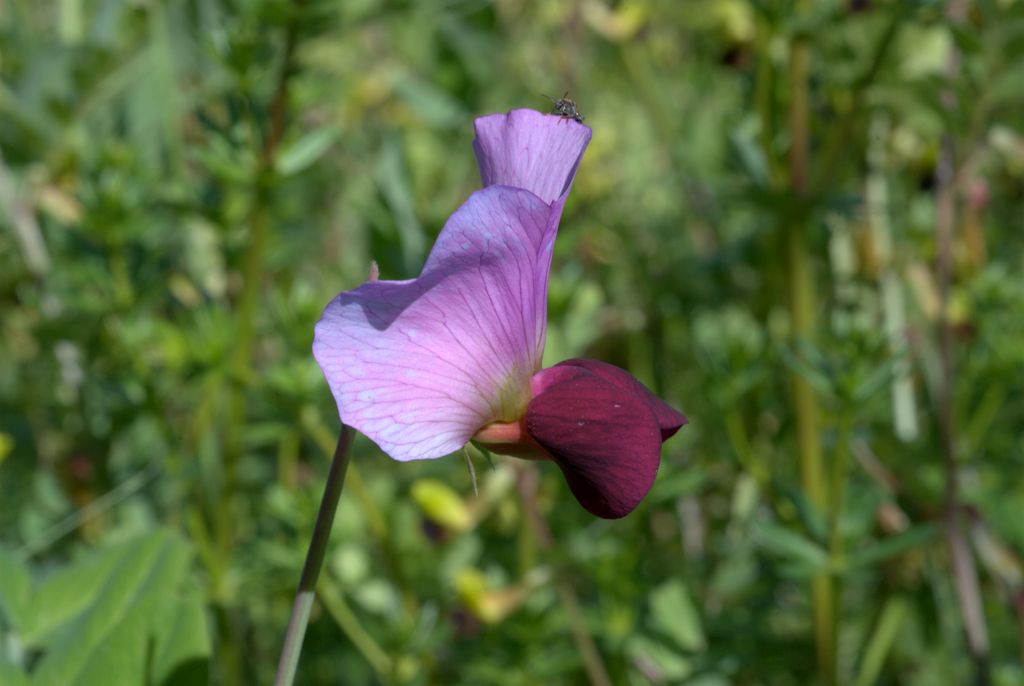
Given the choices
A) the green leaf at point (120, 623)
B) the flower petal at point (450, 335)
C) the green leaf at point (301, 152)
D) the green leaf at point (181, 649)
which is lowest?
the green leaf at point (181, 649)

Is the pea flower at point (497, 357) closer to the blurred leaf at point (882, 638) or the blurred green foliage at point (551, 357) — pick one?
the blurred green foliage at point (551, 357)

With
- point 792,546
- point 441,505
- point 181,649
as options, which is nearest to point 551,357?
point 441,505

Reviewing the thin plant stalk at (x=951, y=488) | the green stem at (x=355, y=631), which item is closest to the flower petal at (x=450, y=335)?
the green stem at (x=355, y=631)

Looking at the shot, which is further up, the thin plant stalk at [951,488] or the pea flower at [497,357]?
the pea flower at [497,357]

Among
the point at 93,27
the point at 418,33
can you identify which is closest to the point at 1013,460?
the point at 93,27

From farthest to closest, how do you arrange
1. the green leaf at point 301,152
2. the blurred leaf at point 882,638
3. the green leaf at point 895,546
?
the blurred leaf at point 882,638 → the green leaf at point 301,152 → the green leaf at point 895,546

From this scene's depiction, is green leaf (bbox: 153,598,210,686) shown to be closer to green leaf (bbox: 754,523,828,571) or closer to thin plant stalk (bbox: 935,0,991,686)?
green leaf (bbox: 754,523,828,571)

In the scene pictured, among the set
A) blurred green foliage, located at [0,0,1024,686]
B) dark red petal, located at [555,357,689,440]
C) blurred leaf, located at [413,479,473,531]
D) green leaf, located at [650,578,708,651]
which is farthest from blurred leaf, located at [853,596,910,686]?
dark red petal, located at [555,357,689,440]
